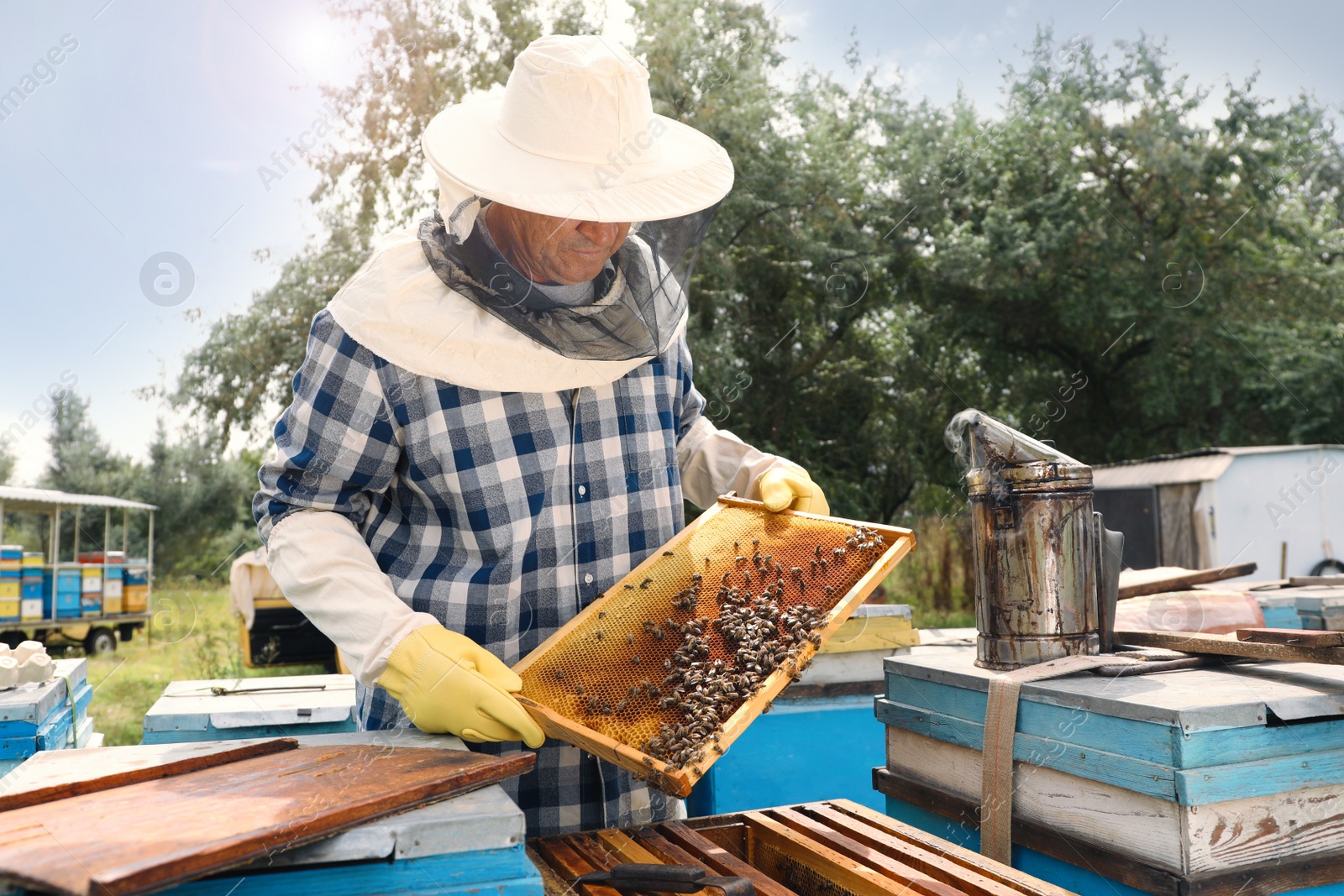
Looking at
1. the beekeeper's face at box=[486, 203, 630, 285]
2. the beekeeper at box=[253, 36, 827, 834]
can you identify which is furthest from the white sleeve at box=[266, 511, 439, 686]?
the beekeeper's face at box=[486, 203, 630, 285]

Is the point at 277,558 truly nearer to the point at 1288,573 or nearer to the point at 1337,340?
the point at 1288,573

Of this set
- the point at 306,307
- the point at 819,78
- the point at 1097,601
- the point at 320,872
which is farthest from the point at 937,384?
the point at 320,872

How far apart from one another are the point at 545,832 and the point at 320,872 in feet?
3.95

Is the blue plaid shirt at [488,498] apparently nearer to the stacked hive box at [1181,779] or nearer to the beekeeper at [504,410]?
the beekeeper at [504,410]

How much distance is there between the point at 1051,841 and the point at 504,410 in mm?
1524

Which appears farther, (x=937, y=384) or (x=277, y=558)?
(x=937, y=384)

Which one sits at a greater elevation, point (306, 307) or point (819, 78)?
point (819, 78)

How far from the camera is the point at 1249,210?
1630 centimetres

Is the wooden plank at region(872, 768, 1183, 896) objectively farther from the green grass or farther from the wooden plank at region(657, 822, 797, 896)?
the green grass

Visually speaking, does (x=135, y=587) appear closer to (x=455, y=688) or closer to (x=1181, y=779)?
(x=455, y=688)

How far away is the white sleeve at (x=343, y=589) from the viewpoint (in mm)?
2037

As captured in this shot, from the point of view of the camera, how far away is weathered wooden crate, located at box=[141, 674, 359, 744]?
290 cm

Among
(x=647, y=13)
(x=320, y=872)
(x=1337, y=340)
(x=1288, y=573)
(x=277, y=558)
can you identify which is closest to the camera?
(x=320, y=872)

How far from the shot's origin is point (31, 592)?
12.2 metres
